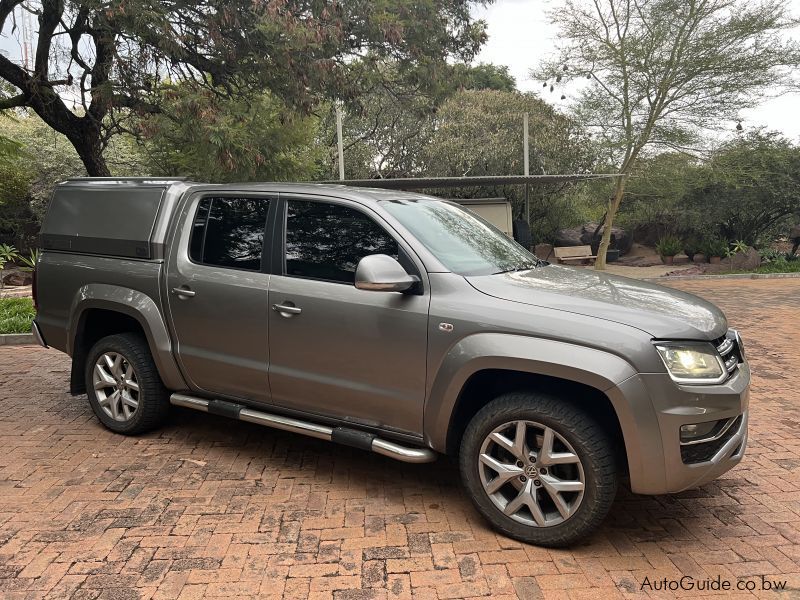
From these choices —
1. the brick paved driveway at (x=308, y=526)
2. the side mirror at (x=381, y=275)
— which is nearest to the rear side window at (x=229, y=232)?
the side mirror at (x=381, y=275)

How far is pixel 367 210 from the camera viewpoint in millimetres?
3535

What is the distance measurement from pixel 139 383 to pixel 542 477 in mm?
2940

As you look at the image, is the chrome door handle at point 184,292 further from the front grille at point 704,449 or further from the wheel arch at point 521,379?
the front grille at point 704,449

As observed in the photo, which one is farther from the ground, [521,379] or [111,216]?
[111,216]

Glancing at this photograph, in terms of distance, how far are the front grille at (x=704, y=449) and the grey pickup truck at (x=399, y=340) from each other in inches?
0.5

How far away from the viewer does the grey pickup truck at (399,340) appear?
110 inches

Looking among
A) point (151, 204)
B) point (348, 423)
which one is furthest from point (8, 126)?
point (348, 423)

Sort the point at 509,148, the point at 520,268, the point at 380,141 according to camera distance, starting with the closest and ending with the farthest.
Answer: the point at 520,268 < the point at 509,148 < the point at 380,141

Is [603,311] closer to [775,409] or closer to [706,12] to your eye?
[775,409]

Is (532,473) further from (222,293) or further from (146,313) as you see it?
(146,313)

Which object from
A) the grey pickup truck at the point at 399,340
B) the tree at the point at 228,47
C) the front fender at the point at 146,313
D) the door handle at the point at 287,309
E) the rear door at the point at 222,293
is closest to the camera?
the grey pickup truck at the point at 399,340

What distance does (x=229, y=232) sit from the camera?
4.00 metres

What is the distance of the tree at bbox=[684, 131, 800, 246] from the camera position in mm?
17422

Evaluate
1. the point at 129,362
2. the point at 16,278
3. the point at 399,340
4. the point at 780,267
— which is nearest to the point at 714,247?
the point at 780,267
